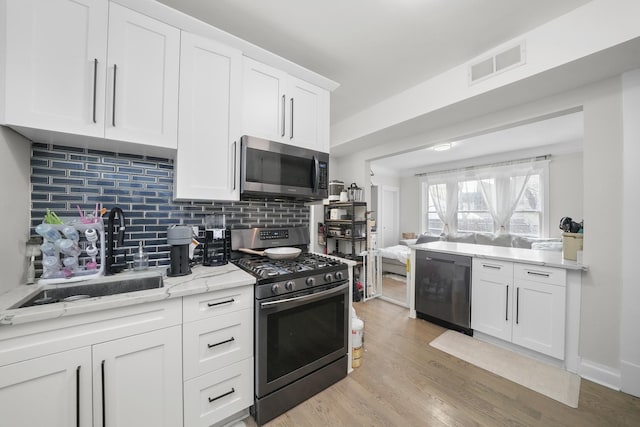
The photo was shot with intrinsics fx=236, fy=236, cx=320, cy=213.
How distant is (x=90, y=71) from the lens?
1.26 meters

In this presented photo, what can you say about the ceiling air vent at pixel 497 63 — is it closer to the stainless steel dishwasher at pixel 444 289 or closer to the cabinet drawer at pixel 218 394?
the stainless steel dishwasher at pixel 444 289

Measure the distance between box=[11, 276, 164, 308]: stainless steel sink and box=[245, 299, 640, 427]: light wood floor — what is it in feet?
3.56

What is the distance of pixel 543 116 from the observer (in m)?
2.13

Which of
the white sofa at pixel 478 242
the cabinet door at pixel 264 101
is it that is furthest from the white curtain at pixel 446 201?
the cabinet door at pixel 264 101

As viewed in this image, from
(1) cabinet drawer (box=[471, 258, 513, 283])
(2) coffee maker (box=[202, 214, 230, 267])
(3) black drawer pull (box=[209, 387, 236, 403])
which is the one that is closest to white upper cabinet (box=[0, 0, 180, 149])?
(2) coffee maker (box=[202, 214, 230, 267])

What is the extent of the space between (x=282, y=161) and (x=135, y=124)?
0.92 metres

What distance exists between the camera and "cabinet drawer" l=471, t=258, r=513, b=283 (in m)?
2.29

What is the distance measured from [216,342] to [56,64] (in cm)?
166

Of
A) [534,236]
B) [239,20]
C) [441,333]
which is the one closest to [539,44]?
[239,20]

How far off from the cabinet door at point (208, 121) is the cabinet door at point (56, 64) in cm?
40

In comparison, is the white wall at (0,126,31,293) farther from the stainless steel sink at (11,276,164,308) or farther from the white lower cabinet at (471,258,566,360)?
the white lower cabinet at (471,258,566,360)

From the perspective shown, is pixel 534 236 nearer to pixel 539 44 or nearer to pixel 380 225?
pixel 380 225

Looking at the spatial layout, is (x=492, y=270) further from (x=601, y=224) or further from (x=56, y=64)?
(x=56, y=64)

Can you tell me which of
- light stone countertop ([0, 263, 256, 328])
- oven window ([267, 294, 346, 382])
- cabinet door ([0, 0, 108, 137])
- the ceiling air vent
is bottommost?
oven window ([267, 294, 346, 382])
